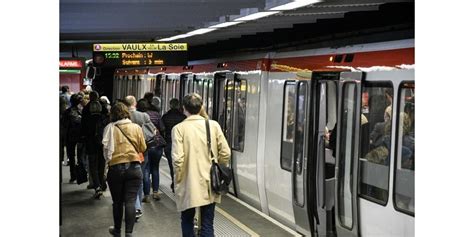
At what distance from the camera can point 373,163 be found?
6.62 metres

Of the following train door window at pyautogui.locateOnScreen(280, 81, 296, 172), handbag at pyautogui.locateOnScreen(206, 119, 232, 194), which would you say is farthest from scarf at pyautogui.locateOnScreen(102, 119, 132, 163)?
train door window at pyautogui.locateOnScreen(280, 81, 296, 172)

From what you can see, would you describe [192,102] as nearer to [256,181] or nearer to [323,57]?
[323,57]

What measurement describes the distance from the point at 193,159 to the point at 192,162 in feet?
0.10

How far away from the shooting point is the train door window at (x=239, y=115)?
1108cm

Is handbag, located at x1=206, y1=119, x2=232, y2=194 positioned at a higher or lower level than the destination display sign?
lower

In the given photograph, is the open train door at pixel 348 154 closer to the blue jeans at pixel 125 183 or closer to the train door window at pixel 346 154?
the train door window at pixel 346 154

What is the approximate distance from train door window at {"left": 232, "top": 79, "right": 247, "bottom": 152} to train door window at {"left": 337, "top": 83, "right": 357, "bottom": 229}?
389cm

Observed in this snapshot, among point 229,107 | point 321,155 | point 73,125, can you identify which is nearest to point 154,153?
point 229,107

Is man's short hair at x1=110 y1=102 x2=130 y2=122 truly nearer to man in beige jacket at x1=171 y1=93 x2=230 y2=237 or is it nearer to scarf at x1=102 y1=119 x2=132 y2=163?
scarf at x1=102 y1=119 x2=132 y2=163

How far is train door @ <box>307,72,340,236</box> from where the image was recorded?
25.9 feet
